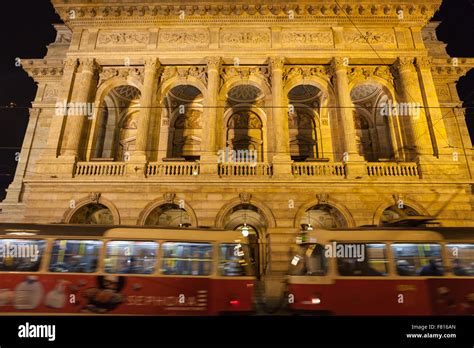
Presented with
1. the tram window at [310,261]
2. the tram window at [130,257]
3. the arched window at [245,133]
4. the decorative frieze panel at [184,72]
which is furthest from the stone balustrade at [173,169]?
the tram window at [310,261]

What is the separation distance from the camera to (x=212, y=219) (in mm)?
17609

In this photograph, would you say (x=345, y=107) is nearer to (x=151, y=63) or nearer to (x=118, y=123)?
(x=151, y=63)

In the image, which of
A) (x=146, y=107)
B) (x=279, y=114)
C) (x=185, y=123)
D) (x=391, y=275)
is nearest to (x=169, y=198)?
(x=146, y=107)

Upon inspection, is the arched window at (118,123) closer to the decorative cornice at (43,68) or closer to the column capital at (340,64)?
the decorative cornice at (43,68)

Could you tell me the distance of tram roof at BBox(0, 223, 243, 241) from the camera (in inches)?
388

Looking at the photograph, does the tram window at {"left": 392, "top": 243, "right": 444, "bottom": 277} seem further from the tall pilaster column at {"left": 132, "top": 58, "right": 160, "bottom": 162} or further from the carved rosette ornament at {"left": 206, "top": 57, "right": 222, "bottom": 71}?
the carved rosette ornament at {"left": 206, "top": 57, "right": 222, "bottom": 71}

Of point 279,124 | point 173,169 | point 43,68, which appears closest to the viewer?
point 173,169

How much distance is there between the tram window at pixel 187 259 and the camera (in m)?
9.91

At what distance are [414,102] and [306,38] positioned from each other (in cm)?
872

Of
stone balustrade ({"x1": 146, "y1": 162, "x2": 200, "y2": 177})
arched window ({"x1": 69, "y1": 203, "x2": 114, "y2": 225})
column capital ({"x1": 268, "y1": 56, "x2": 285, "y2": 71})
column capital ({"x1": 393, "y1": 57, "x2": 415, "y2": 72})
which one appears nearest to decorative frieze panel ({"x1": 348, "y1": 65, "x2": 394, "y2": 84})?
column capital ({"x1": 393, "y1": 57, "x2": 415, "y2": 72})

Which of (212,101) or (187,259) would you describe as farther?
(212,101)

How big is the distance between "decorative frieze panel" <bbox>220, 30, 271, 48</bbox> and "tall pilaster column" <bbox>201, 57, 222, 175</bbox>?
64.3 inches

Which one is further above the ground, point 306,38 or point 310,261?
point 306,38

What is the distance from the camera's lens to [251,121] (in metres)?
26.7
